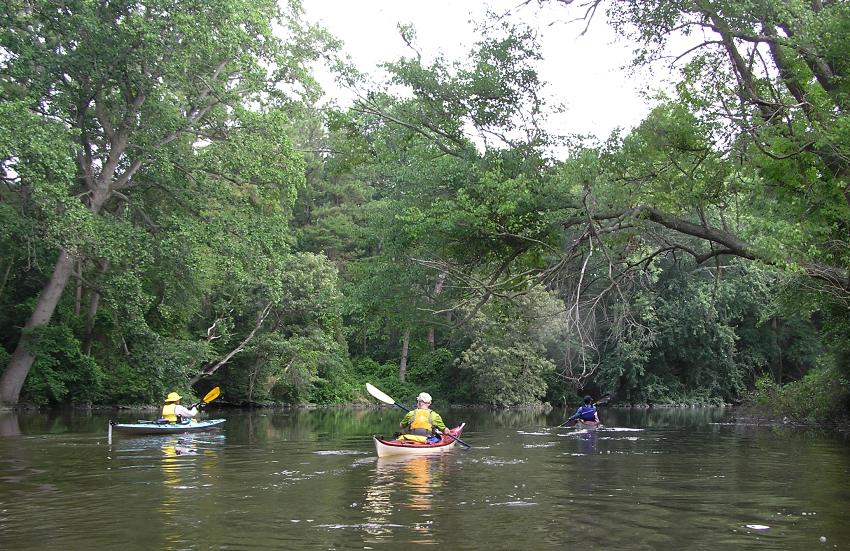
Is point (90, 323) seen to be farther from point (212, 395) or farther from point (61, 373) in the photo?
point (212, 395)

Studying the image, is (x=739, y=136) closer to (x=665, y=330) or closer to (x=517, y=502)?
(x=517, y=502)

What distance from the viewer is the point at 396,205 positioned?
760 inches

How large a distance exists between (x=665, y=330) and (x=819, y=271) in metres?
32.7

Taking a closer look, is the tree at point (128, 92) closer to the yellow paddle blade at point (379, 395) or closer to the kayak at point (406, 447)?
the yellow paddle blade at point (379, 395)

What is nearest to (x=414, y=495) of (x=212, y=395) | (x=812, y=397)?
(x=212, y=395)

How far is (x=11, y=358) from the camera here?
94.6 ft

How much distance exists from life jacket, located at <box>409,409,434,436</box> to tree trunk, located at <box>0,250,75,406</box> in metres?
15.6

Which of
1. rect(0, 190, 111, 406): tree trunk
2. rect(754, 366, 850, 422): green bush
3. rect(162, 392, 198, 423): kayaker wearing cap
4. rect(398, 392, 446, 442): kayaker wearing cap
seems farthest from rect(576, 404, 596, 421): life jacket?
rect(0, 190, 111, 406): tree trunk

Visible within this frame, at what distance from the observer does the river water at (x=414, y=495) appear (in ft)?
26.6

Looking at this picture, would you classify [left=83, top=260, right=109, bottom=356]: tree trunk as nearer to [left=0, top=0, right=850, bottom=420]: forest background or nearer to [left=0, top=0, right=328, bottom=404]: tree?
[left=0, top=0, right=850, bottom=420]: forest background

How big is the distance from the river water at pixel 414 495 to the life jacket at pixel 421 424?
0.81 meters

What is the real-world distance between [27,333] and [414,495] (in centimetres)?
2071

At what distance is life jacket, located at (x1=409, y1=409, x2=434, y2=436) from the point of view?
16641 millimetres

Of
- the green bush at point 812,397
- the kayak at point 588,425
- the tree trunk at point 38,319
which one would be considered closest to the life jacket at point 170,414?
the tree trunk at point 38,319
